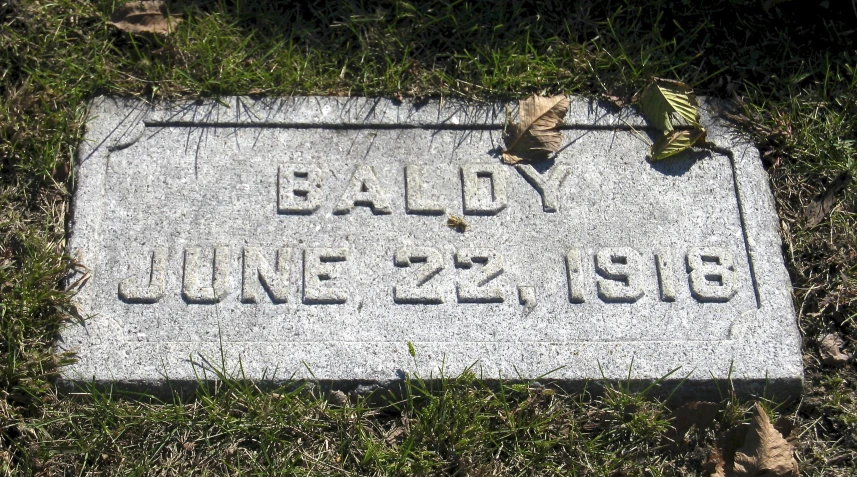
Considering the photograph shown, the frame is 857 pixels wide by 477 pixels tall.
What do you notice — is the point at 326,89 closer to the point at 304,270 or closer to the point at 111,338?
the point at 304,270

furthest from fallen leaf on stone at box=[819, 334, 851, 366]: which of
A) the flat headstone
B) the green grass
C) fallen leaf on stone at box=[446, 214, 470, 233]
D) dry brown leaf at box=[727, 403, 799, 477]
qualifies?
fallen leaf on stone at box=[446, 214, 470, 233]

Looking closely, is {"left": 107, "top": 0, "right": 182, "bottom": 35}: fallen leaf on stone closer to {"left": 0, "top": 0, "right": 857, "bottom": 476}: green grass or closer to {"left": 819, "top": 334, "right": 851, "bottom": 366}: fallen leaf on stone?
{"left": 0, "top": 0, "right": 857, "bottom": 476}: green grass

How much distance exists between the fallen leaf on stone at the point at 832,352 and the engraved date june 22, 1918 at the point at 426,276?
1.19 ft

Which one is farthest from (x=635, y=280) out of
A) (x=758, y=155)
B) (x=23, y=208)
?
(x=23, y=208)

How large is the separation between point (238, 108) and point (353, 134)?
375 millimetres

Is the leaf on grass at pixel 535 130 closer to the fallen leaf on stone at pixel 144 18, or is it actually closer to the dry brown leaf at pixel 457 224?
the dry brown leaf at pixel 457 224

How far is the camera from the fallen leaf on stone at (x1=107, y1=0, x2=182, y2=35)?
2809mm

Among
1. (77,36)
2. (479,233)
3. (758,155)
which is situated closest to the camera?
(479,233)

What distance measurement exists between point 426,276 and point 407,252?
90 millimetres

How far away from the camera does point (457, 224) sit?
2.48 meters

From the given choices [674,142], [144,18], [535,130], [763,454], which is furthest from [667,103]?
[144,18]

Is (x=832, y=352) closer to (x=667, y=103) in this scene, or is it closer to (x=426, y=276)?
(x=667, y=103)

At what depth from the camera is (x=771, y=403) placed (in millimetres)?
2375

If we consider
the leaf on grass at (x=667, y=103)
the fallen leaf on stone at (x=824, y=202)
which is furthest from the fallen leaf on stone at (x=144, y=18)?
the fallen leaf on stone at (x=824, y=202)
